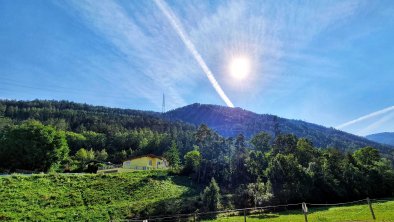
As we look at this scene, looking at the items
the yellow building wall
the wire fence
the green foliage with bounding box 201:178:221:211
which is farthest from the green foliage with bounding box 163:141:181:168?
the wire fence

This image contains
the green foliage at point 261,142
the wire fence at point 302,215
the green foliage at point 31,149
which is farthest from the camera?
the green foliage at point 261,142

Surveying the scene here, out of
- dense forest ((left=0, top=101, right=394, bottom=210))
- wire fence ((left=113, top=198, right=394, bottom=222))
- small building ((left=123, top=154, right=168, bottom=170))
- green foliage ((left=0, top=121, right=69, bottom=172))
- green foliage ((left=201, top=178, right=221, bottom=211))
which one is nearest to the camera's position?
wire fence ((left=113, top=198, right=394, bottom=222))

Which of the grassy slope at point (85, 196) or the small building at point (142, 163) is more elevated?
the small building at point (142, 163)

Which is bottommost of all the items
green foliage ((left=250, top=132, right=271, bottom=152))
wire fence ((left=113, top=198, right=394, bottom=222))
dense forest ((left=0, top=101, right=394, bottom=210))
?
wire fence ((left=113, top=198, right=394, bottom=222))

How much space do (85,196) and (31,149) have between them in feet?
129

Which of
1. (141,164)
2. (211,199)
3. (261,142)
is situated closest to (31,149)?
(141,164)

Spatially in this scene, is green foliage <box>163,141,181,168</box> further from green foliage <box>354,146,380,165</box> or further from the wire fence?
the wire fence

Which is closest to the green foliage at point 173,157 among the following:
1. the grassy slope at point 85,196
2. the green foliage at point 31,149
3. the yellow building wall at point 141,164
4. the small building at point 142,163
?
the small building at point 142,163

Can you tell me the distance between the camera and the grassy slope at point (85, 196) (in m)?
38.3

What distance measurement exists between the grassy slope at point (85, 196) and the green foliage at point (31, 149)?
26650 mm

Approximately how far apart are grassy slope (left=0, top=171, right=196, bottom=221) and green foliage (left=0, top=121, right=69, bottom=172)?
26650 mm

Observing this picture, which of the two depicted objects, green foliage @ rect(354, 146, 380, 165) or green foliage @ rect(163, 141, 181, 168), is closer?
green foliage @ rect(354, 146, 380, 165)

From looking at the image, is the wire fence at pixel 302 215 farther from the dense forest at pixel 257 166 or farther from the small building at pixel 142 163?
the small building at pixel 142 163

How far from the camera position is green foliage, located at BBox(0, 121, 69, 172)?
253 feet
